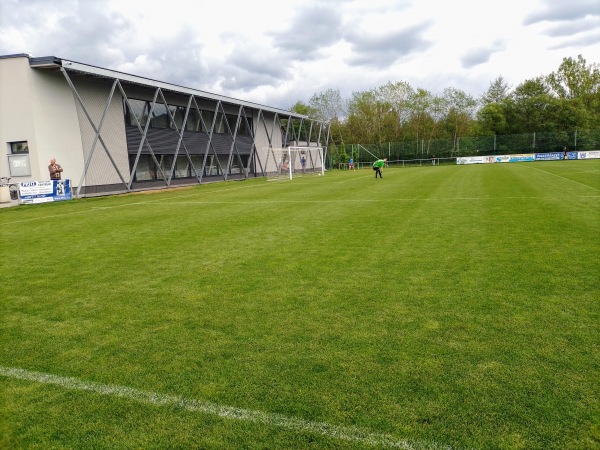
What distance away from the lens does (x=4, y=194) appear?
19469mm

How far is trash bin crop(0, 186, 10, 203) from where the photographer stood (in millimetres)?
19344

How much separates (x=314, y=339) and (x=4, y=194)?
20.8 metres

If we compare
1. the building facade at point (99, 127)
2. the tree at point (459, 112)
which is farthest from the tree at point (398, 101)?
the building facade at point (99, 127)

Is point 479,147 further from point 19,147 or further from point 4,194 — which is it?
point 4,194

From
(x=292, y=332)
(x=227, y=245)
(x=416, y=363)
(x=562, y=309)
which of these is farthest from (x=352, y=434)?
(x=227, y=245)

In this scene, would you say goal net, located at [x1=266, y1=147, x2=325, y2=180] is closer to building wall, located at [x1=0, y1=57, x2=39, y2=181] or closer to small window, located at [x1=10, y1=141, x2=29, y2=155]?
small window, located at [x1=10, y1=141, x2=29, y2=155]

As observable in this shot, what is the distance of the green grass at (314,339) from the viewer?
8.92 feet

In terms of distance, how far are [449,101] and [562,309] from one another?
76.1m

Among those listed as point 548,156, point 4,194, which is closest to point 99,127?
point 4,194

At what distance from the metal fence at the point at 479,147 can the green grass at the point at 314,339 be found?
52408 mm

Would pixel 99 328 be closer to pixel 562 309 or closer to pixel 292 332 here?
pixel 292 332

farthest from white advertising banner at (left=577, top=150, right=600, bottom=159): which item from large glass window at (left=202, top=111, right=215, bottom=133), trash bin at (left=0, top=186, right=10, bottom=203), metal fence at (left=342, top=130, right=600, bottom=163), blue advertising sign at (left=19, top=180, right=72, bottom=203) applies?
trash bin at (left=0, top=186, right=10, bottom=203)

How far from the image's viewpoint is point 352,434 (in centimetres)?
262

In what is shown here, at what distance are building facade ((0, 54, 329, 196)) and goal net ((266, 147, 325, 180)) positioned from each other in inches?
303
